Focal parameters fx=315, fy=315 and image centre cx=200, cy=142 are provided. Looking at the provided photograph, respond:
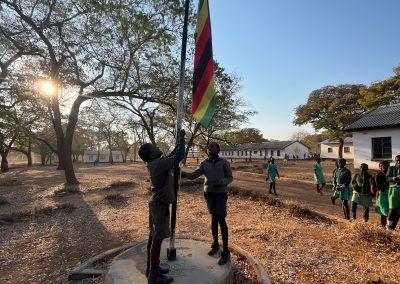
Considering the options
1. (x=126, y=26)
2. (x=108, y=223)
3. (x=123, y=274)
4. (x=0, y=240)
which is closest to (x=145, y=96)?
(x=126, y=26)

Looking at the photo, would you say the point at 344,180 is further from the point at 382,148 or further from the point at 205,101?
the point at 382,148

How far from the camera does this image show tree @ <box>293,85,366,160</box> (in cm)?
3822

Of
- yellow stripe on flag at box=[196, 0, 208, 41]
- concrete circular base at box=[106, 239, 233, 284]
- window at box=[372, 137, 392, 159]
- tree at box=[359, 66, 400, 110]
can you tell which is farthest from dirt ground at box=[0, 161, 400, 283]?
tree at box=[359, 66, 400, 110]

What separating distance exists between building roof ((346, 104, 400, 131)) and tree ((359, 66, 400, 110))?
7.39m

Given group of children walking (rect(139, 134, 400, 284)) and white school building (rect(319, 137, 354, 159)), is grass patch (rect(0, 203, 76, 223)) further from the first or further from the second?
white school building (rect(319, 137, 354, 159))

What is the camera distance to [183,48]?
17.0 ft

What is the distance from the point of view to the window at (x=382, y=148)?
19953 millimetres

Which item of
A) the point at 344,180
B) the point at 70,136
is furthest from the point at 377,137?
the point at 70,136

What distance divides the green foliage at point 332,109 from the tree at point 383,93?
21.9 ft

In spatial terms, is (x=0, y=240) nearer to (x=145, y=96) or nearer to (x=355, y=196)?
(x=355, y=196)

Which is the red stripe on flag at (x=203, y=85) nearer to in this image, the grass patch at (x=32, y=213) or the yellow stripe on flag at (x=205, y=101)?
the yellow stripe on flag at (x=205, y=101)

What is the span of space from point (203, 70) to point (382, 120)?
19165 millimetres

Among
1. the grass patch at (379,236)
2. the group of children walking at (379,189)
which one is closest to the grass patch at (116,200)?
the group of children walking at (379,189)

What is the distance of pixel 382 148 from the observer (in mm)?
20375
